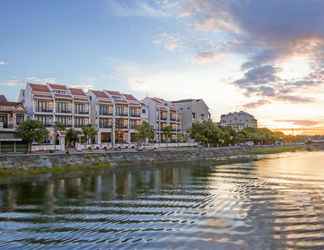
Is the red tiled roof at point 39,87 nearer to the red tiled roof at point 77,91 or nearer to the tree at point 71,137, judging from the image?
the red tiled roof at point 77,91

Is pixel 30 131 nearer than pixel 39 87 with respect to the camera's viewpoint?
Yes

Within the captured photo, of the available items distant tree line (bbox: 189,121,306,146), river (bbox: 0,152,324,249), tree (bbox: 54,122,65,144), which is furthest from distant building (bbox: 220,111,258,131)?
river (bbox: 0,152,324,249)

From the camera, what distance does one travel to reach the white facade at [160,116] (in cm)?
10525

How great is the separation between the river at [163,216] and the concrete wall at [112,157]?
933 centimetres

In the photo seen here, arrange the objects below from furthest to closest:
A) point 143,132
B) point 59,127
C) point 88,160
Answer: point 143,132 < point 59,127 < point 88,160

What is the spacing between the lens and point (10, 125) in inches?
2699

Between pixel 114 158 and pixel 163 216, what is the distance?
4140 centimetres

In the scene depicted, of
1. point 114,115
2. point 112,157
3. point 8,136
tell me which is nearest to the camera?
point 112,157

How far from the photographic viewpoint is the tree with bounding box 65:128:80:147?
74.6 metres

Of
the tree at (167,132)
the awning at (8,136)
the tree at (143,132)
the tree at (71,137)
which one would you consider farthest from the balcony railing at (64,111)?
the tree at (167,132)

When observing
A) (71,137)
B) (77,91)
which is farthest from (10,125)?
(77,91)

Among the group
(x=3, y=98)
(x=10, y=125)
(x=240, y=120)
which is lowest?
(x=10, y=125)

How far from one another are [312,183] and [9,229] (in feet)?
102

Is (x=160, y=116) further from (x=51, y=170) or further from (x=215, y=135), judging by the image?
(x=51, y=170)
